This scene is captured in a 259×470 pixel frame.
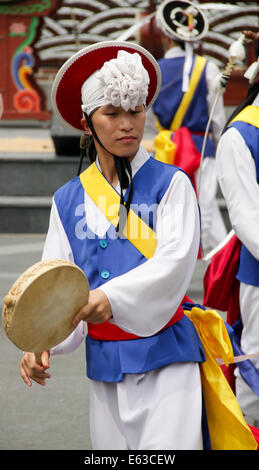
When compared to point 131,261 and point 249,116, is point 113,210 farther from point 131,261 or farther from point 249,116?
point 249,116

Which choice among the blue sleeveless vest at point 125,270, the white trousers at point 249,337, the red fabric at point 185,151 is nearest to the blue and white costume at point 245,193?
the white trousers at point 249,337

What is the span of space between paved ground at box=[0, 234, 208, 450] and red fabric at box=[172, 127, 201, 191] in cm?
200

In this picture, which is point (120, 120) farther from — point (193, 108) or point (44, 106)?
point (44, 106)

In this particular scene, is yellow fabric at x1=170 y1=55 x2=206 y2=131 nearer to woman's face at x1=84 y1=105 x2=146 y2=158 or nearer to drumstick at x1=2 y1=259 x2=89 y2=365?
woman's face at x1=84 y1=105 x2=146 y2=158

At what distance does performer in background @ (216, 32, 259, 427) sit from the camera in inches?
148

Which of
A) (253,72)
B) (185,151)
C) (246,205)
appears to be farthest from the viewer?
(185,151)

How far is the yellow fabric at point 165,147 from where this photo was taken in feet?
24.0

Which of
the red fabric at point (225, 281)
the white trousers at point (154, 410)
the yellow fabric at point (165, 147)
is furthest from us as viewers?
the yellow fabric at point (165, 147)

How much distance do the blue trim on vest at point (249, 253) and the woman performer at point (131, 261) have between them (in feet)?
3.18

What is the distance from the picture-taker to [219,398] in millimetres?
2953

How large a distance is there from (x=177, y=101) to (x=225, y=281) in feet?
11.1

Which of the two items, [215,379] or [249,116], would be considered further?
[249,116]

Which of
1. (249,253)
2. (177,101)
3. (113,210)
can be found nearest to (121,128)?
(113,210)

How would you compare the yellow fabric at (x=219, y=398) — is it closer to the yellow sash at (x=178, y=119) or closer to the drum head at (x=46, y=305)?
the drum head at (x=46, y=305)
